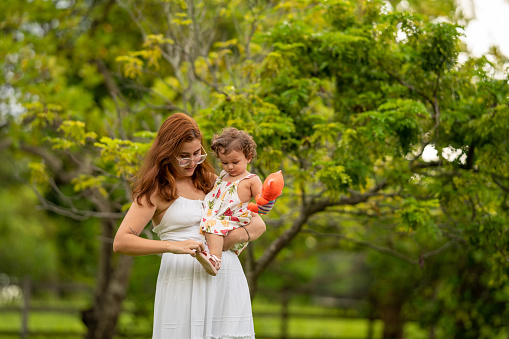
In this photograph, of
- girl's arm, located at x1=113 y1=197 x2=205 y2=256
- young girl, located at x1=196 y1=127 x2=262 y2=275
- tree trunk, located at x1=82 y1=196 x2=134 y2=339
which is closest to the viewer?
girl's arm, located at x1=113 y1=197 x2=205 y2=256

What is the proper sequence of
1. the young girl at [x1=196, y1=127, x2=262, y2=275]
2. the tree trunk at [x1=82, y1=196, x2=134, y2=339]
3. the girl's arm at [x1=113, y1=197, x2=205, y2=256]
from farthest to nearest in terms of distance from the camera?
the tree trunk at [x1=82, y1=196, x2=134, y2=339] < the young girl at [x1=196, y1=127, x2=262, y2=275] < the girl's arm at [x1=113, y1=197, x2=205, y2=256]

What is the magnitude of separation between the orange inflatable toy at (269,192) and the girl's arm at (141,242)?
12.7 inches

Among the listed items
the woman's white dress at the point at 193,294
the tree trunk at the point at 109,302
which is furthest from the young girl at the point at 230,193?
the tree trunk at the point at 109,302

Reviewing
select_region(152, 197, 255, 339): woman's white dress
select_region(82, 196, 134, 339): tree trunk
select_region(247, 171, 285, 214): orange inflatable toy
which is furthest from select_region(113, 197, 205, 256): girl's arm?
select_region(82, 196, 134, 339): tree trunk

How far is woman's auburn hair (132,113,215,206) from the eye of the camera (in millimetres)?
2900

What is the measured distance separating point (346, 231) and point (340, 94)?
14.3 feet

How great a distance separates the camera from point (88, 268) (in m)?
19.1

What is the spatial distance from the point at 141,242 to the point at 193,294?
1.24 feet

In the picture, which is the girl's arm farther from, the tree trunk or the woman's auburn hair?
the tree trunk

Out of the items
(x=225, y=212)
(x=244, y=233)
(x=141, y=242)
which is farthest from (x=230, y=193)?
(x=141, y=242)

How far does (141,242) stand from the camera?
8.98ft

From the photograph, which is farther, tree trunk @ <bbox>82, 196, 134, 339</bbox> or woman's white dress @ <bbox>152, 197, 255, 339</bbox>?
tree trunk @ <bbox>82, 196, 134, 339</bbox>

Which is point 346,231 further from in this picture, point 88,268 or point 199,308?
point 88,268

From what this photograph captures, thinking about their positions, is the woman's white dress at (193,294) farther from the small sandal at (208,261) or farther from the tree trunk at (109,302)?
the tree trunk at (109,302)
